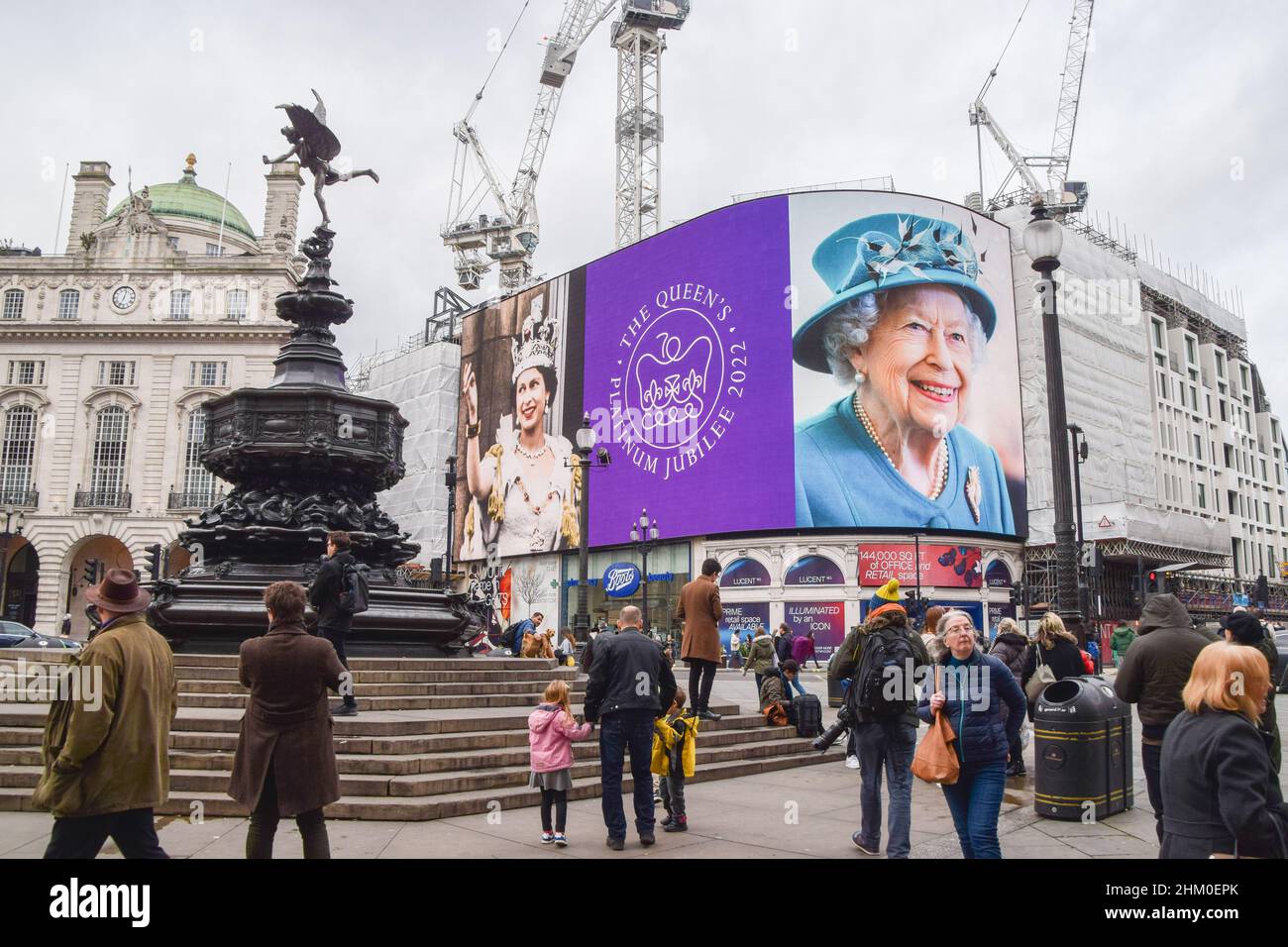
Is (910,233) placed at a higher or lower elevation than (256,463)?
higher

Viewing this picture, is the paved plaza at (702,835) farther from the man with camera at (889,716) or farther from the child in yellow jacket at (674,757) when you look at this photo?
the man with camera at (889,716)

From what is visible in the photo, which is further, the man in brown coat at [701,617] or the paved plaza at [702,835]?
the man in brown coat at [701,617]

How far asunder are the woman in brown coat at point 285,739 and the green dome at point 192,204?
6799cm

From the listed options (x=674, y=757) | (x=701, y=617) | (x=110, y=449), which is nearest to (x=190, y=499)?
(x=110, y=449)

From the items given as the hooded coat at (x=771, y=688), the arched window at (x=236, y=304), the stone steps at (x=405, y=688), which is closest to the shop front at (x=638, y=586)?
the arched window at (x=236, y=304)

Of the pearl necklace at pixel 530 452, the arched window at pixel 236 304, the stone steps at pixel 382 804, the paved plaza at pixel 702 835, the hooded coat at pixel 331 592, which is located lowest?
the paved plaza at pixel 702 835

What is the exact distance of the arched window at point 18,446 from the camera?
54.4m

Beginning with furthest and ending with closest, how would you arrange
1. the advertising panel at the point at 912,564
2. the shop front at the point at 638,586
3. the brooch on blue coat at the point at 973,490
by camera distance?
the shop front at the point at 638,586
the brooch on blue coat at the point at 973,490
the advertising panel at the point at 912,564

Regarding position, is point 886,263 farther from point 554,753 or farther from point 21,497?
point 21,497

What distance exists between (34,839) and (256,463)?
25.8ft

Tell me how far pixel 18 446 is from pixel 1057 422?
2355 inches
